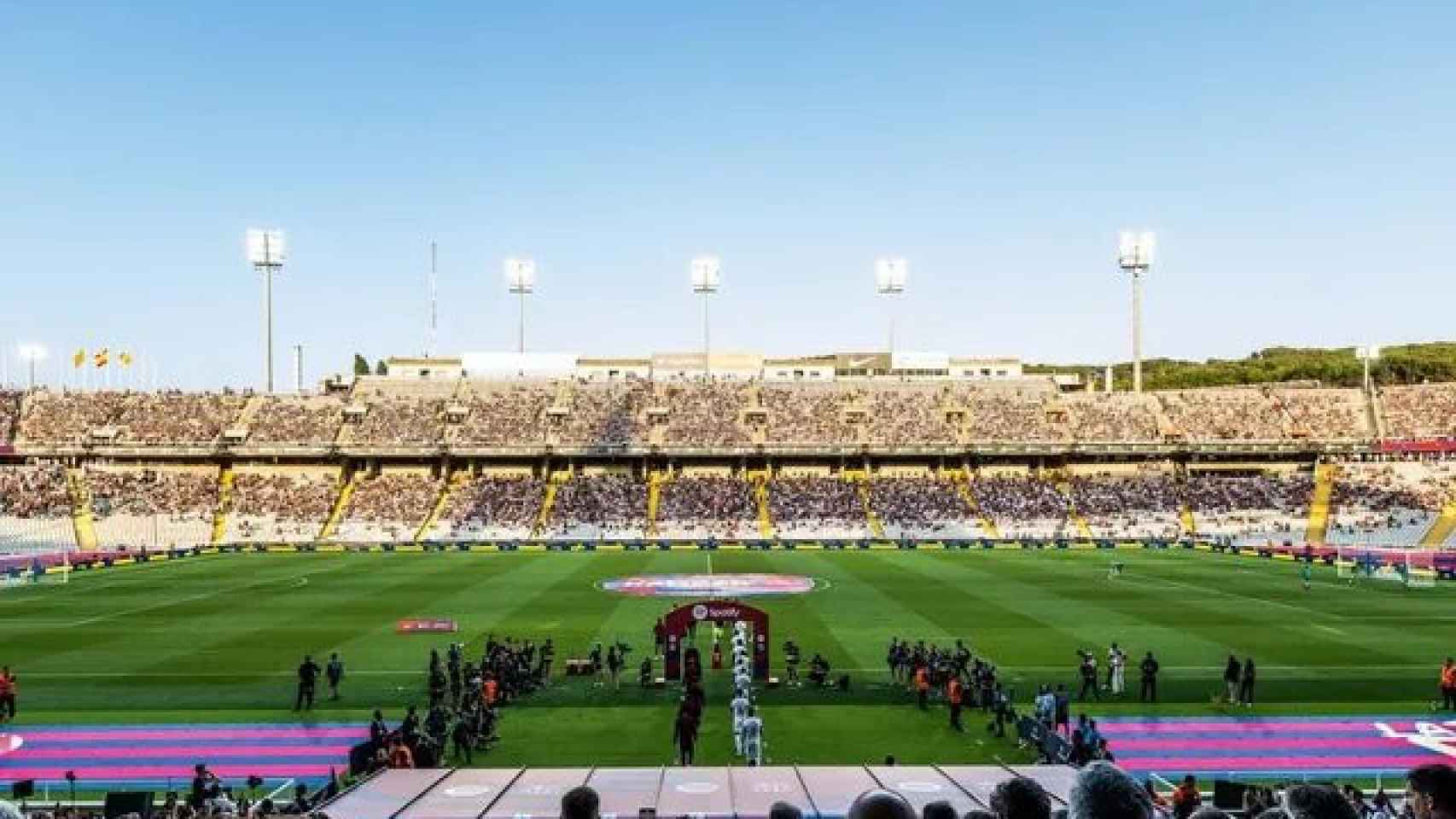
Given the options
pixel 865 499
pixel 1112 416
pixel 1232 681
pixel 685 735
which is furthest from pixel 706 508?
pixel 685 735

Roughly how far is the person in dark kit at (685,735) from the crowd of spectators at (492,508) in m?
57.0

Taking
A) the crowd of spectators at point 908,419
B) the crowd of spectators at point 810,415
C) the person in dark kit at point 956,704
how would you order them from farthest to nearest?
the crowd of spectators at point 810,415, the crowd of spectators at point 908,419, the person in dark kit at point 956,704

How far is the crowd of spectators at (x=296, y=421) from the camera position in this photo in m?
88.0

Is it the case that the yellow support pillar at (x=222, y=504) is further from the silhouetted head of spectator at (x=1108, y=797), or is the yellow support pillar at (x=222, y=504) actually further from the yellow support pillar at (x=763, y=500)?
the silhouetted head of spectator at (x=1108, y=797)

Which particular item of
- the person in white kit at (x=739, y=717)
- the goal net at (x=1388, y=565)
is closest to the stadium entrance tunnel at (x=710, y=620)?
the person in white kit at (x=739, y=717)

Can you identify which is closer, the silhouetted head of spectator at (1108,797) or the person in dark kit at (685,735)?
the silhouetted head of spectator at (1108,797)

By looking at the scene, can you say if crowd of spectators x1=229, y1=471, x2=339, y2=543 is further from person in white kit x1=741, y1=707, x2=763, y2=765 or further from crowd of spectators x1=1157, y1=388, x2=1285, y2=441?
person in white kit x1=741, y1=707, x2=763, y2=765

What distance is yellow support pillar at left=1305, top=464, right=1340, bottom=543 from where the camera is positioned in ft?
249

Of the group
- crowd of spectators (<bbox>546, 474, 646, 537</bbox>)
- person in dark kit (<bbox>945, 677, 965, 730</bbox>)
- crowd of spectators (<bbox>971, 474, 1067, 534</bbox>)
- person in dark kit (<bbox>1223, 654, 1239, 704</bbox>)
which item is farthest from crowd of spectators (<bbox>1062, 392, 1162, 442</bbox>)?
person in dark kit (<bbox>945, 677, 965, 730</bbox>)

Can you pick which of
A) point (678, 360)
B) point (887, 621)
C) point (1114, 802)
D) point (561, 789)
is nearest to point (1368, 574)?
point (887, 621)

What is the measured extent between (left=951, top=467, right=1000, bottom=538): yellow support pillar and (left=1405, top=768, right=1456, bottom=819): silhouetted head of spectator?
7364cm

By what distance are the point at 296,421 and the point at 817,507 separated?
3917cm

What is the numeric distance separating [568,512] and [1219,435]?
47.6m

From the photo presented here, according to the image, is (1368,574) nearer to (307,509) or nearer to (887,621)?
(887,621)
